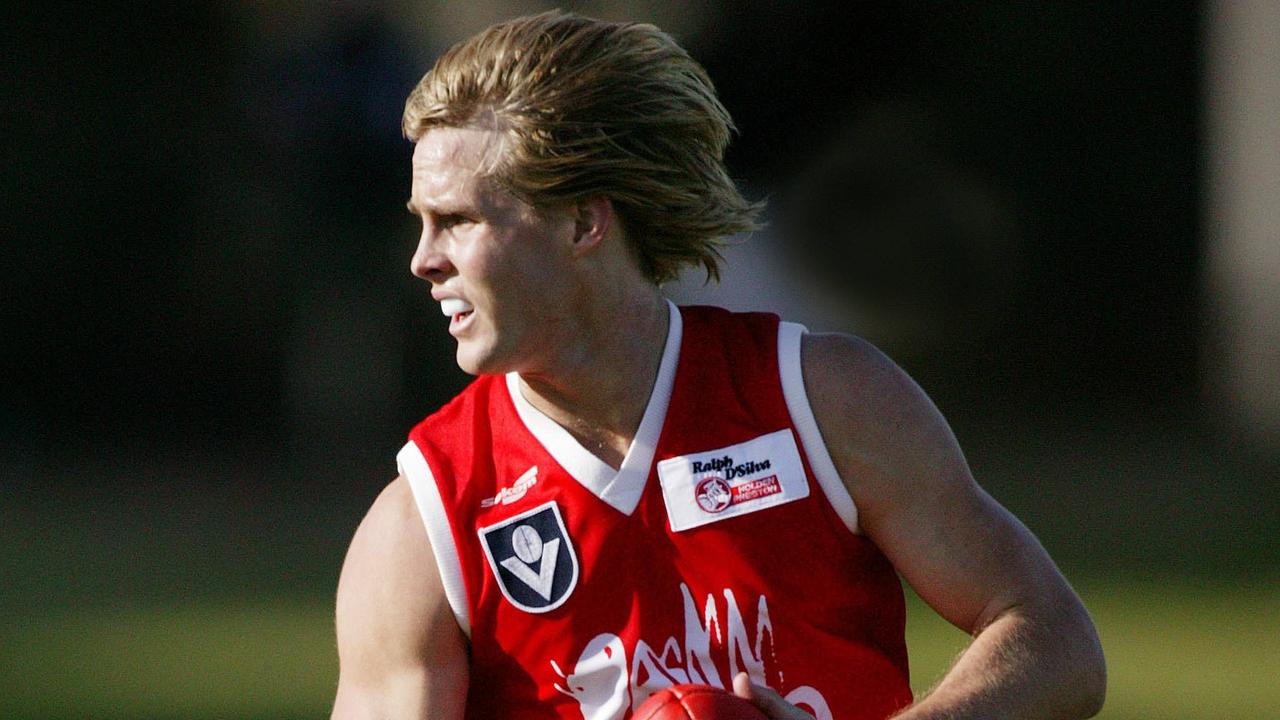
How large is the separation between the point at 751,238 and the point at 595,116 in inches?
328

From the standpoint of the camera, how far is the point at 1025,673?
358 centimetres

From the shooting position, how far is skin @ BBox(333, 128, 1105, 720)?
3.61m

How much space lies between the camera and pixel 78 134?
12.6 m

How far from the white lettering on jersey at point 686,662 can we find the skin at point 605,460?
24cm

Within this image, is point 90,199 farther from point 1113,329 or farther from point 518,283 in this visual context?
point 518,283

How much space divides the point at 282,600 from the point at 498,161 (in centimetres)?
562

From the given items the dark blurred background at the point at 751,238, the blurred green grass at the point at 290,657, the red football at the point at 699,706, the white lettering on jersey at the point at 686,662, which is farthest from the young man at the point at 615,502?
the dark blurred background at the point at 751,238

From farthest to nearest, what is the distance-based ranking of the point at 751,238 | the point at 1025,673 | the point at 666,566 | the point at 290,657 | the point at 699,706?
the point at 751,238
the point at 290,657
the point at 666,566
the point at 1025,673
the point at 699,706

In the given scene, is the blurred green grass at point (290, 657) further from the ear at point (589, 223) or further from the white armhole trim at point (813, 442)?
the ear at point (589, 223)

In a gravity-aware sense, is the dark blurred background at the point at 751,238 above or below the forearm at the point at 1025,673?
below

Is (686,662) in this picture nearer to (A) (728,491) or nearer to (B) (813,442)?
(A) (728,491)

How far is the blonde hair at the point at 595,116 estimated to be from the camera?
3.64 meters

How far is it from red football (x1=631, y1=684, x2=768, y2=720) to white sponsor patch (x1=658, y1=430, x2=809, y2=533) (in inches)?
15.8

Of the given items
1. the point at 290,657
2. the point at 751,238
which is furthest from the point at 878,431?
the point at 751,238
